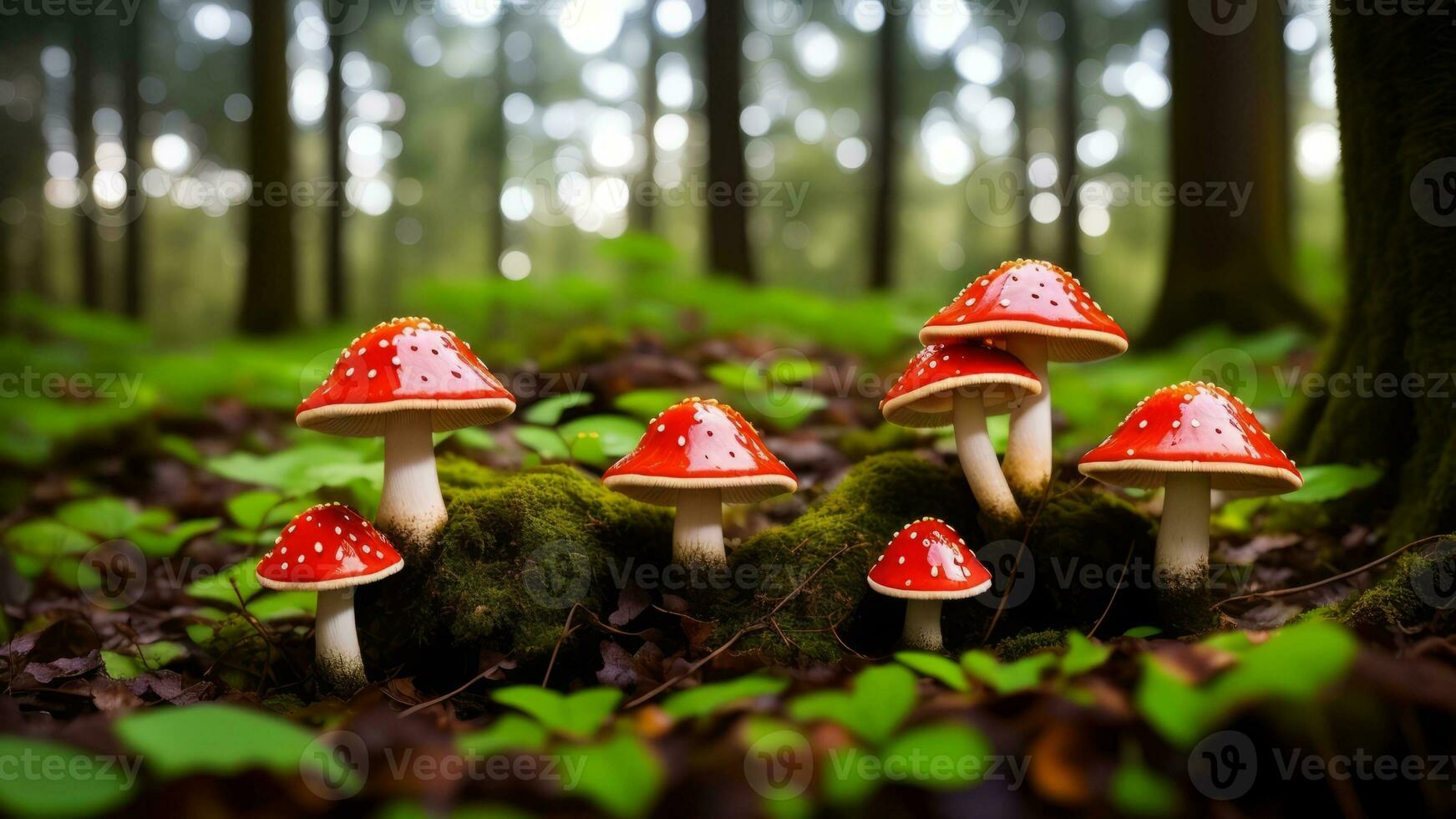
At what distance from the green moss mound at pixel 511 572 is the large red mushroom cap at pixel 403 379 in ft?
1.67

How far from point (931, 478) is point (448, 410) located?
6.59 ft

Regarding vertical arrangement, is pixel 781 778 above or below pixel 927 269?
below

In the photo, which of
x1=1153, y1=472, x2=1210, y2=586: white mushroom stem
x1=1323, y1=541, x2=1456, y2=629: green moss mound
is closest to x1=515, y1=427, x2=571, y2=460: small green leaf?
x1=1153, y1=472, x2=1210, y2=586: white mushroom stem

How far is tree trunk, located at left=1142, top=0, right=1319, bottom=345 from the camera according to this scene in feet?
28.1

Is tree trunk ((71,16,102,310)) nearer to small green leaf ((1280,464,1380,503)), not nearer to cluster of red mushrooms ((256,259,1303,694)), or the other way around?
cluster of red mushrooms ((256,259,1303,694))

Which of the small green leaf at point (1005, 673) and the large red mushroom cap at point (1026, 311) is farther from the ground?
the large red mushroom cap at point (1026, 311)

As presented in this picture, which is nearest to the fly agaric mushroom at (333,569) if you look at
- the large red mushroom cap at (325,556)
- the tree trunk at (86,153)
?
the large red mushroom cap at (325,556)

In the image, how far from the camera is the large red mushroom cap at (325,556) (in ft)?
8.83

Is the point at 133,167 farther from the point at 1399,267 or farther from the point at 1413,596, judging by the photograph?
the point at 1413,596

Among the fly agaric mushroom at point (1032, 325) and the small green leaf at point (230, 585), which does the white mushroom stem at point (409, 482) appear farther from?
the fly agaric mushroom at point (1032, 325)

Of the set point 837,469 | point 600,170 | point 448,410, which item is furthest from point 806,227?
point 448,410

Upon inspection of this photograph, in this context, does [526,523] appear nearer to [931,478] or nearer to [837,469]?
[931,478]

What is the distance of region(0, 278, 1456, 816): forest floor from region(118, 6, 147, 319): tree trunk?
1681 cm

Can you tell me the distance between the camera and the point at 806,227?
30.2 meters
